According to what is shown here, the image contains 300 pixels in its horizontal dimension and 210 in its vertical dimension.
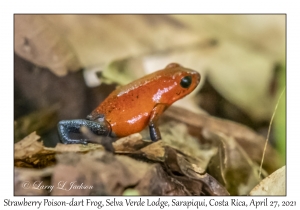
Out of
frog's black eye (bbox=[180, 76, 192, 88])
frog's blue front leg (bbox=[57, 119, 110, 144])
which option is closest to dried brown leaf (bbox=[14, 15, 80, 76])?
frog's blue front leg (bbox=[57, 119, 110, 144])

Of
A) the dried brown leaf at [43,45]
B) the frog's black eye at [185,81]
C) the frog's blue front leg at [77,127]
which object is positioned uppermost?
the dried brown leaf at [43,45]

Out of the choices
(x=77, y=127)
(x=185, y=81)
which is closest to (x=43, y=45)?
(x=77, y=127)

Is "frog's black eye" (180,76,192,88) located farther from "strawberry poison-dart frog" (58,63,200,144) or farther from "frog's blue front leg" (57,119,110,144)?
"frog's blue front leg" (57,119,110,144)

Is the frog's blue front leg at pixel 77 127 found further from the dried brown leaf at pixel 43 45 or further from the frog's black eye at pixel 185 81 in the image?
the frog's black eye at pixel 185 81

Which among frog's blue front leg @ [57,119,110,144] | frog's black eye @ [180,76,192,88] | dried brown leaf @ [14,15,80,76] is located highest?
dried brown leaf @ [14,15,80,76]

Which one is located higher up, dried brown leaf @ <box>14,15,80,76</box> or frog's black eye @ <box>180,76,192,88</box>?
dried brown leaf @ <box>14,15,80,76</box>

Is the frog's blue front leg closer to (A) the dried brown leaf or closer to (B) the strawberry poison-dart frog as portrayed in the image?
(B) the strawberry poison-dart frog

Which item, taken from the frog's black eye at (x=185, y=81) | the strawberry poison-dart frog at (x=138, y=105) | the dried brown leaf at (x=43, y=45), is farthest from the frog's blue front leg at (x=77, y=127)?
the frog's black eye at (x=185, y=81)
